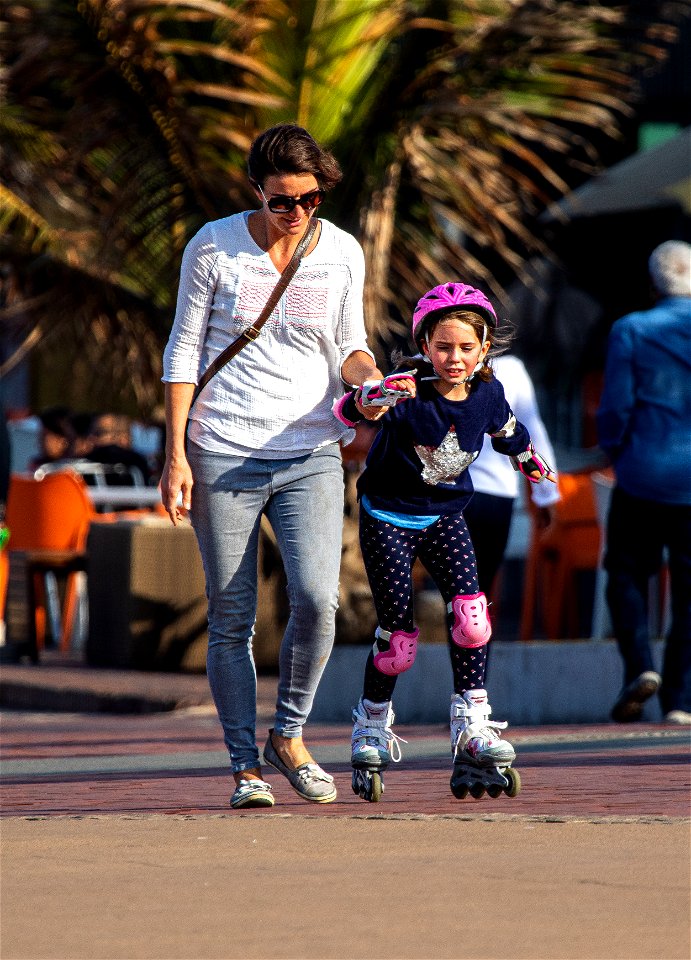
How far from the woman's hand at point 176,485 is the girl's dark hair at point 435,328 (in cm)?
71

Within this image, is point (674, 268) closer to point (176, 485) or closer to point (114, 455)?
point (176, 485)

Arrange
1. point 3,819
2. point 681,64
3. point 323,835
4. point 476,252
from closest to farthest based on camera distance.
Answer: point 323,835, point 3,819, point 681,64, point 476,252

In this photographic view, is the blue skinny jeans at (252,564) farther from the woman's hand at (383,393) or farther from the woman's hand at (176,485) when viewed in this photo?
the woman's hand at (383,393)

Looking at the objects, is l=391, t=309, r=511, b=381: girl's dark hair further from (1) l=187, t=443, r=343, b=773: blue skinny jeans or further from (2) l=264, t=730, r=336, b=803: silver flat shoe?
(2) l=264, t=730, r=336, b=803: silver flat shoe

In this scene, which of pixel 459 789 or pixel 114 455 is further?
pixel 114 455

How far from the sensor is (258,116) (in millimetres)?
10906

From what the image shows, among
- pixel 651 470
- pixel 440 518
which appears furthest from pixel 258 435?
pixel 651 470

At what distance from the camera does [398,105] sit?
10.4m

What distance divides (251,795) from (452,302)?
58.0 inches

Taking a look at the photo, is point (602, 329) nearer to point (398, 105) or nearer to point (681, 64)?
point (681, 64)

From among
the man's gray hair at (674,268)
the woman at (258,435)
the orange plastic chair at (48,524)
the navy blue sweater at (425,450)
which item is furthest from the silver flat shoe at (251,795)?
the orange plastic chair at (48,524)

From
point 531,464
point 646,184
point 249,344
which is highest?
point 646,184

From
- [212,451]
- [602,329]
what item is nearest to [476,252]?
[602,329]

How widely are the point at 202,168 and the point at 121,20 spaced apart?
1.03 metres
